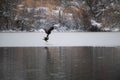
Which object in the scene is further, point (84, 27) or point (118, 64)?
point (84, 27)

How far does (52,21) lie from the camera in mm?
82062

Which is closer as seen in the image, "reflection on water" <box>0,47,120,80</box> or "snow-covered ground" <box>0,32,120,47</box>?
"reflection on water" <box>0,47,120,80</box>

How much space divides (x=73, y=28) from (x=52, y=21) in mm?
4478

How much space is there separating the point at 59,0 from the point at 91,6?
6.50 meters

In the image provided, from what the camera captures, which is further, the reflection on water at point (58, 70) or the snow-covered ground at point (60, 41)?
the snow-covered ground at point (60, 41)

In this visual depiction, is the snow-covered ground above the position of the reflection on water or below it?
below

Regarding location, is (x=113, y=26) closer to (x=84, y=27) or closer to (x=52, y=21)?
(x=84, y=27)

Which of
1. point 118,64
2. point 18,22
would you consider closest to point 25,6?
point 18,22

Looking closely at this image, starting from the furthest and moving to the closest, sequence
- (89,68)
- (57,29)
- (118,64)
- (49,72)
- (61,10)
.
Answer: (61,10) → (57,29) → (118,64) → (89,68) → (49,72)

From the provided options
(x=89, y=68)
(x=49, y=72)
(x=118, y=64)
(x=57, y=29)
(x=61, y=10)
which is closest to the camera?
(x=49, y=72)

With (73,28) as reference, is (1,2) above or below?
above

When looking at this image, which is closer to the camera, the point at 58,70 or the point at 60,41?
the point at 58,70

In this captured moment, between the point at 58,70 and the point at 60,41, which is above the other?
the point at 58,70

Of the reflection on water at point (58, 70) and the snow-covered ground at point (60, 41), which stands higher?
the reflection on water at point (58, 70)
